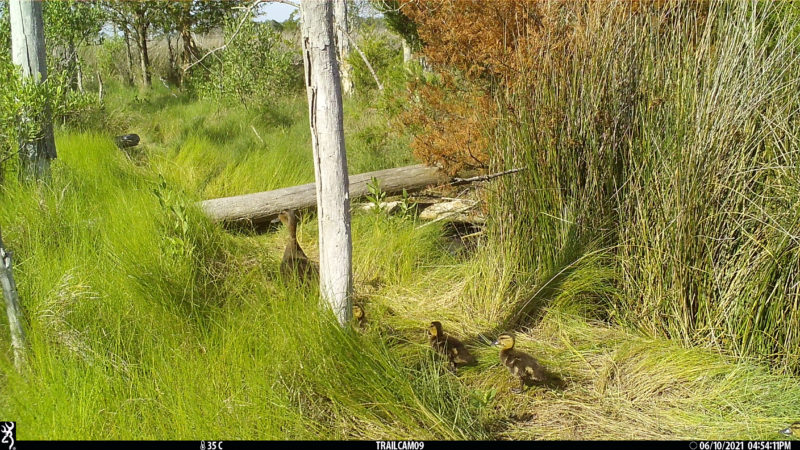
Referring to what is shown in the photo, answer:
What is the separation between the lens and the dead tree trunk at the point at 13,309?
8.86ft

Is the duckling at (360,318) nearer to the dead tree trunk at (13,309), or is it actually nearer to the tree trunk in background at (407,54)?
the dead tree trunk at (13,309)

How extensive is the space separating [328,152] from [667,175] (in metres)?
1.89

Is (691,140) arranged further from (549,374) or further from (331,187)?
(331,187)

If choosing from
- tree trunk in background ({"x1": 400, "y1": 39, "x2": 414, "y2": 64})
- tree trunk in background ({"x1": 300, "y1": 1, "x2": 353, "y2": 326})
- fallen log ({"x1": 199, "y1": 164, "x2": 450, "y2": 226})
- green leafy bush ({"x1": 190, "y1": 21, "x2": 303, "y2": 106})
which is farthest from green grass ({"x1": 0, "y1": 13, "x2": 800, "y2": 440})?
green leafy bush ({"x1": 190, "y1": 21, "x2": 303, "y2": 106})

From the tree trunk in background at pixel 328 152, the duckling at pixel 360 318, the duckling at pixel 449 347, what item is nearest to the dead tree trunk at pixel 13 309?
the tree trunk in background at pixel 328 152

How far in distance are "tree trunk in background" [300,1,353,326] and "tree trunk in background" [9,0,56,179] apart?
344 cm

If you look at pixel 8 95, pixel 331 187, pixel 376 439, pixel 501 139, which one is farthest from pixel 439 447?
pixel 8 95

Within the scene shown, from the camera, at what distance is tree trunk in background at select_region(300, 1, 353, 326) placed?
2.82 m

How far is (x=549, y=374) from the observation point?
3172 millimetres

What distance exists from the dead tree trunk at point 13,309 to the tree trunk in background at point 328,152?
1407 mm

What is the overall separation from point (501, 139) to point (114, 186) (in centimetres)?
350

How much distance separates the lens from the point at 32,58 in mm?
5480

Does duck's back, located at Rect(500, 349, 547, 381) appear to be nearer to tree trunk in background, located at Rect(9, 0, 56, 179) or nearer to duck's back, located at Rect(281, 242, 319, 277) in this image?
duck's back, located at Rect(281, 242, 319, 277)

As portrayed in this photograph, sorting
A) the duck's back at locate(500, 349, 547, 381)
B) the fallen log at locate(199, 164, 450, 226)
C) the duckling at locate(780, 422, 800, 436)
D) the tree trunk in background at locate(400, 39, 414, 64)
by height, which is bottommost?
the duckling at locate(780, 422, 800, 436)
